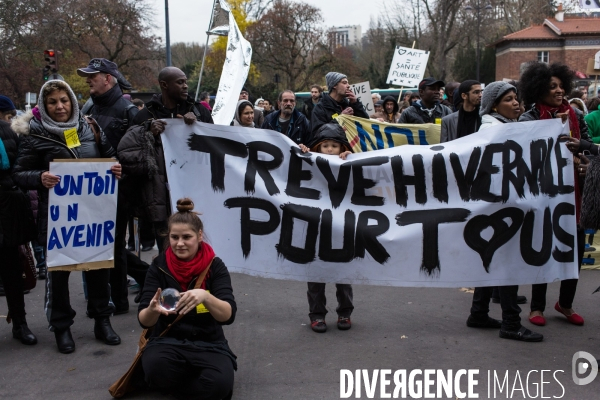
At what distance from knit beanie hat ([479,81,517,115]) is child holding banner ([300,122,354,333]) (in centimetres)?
110

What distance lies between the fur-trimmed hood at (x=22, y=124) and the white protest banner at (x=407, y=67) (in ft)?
28.7

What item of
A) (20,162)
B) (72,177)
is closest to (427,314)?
(72,177)

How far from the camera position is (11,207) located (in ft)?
15.7

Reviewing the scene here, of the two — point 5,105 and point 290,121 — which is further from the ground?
point 5,105

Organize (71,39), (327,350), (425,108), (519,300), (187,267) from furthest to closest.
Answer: (71,39) < (425,108) < (519,300) < (327,350) < (187,267)

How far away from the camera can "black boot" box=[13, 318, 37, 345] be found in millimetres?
4895

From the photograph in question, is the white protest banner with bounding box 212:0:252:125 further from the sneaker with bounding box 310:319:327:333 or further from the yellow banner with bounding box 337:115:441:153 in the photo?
the sneaker with bounding box 310:319:327:333

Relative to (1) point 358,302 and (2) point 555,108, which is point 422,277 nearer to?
(1) point 358,302

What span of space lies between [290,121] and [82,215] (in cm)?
328

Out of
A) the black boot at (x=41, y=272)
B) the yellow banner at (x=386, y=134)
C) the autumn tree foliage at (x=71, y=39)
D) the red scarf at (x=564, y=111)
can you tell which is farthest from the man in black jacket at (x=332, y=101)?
the autumn tree foliage at (x=71, y=39)

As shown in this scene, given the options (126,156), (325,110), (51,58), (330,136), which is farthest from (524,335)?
(51,58)

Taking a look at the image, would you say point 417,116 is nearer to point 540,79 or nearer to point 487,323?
point 540,79

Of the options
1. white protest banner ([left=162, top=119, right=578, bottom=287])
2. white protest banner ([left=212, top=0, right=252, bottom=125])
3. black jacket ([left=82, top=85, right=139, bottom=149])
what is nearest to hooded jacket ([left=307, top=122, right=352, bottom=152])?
white protest banner ([left=162, top=119, right=578, bottom=287])

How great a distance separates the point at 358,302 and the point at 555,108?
2.32m
